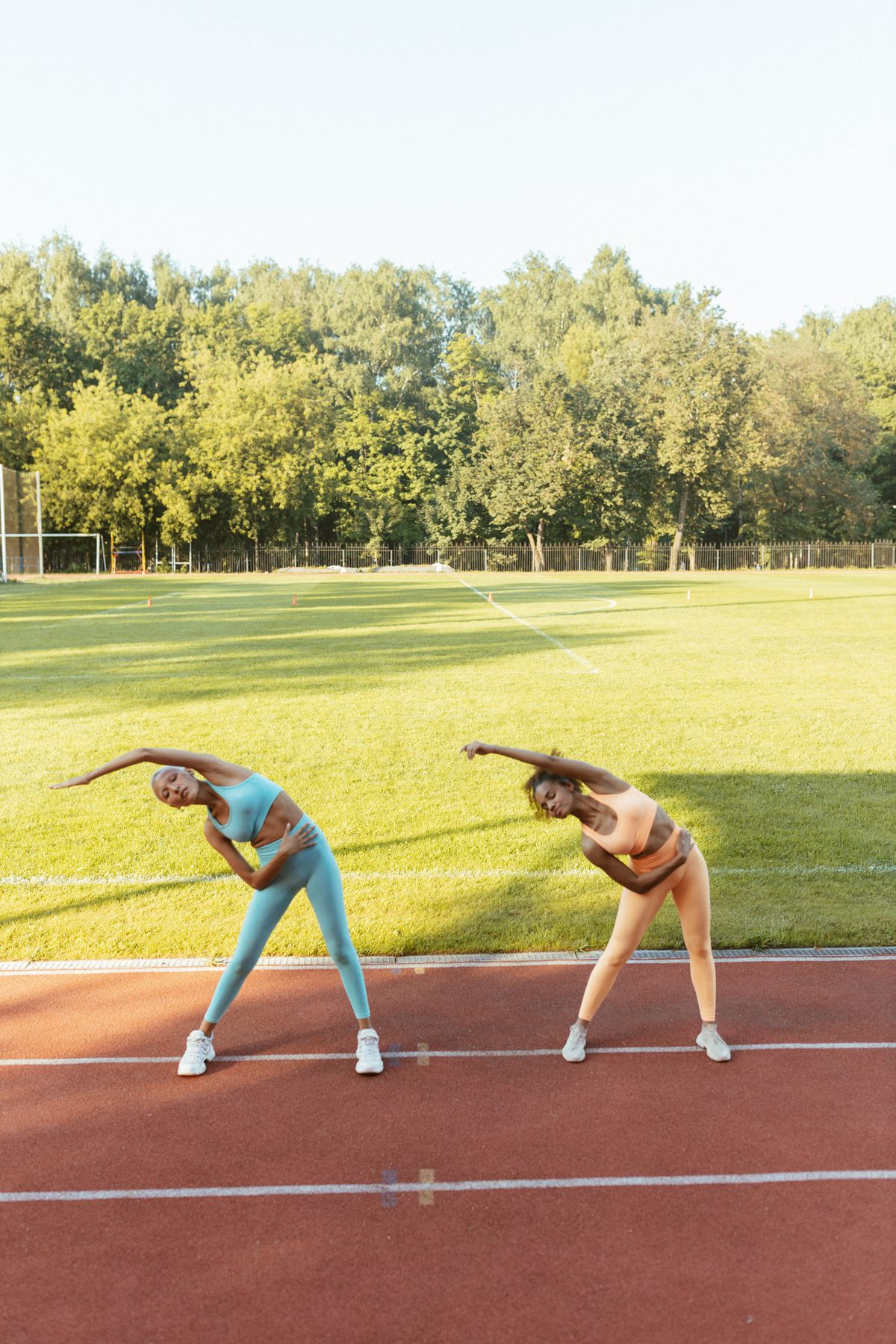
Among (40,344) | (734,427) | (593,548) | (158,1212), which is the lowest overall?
(158,1212)

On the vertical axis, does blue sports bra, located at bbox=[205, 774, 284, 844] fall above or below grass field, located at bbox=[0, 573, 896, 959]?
above

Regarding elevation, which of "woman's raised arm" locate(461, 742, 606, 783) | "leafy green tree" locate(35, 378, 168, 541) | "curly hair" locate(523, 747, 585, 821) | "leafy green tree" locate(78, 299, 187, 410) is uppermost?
"leafy green tree" locate(78, 299, 187, 410)

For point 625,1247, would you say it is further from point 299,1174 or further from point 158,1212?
point 158,1212

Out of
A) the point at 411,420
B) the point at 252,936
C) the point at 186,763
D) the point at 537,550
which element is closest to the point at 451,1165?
the point at 252,936

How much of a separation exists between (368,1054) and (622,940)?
1279 mm

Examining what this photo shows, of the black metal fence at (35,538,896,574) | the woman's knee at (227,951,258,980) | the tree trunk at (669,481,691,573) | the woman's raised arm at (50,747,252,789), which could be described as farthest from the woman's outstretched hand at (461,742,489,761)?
the tree trunk at (669,481,691,573)

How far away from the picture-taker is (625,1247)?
3.64m

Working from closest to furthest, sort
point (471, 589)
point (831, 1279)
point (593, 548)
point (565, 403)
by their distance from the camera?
point (831, 1279) → point (471, 589) → point (565, 403) → point (593, 548)

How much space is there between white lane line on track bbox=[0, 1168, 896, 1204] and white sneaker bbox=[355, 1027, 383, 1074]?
835 millimetres

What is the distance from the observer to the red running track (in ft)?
11.0

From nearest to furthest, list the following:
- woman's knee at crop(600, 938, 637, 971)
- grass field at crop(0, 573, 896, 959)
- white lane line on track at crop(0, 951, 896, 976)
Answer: woman's knee at crop(600, 938, 637, 971)
white lane line on track at crop(0, 951, 896, 976)
grass field at crop(0, 573, 896, 959)

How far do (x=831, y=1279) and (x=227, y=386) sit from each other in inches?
2817

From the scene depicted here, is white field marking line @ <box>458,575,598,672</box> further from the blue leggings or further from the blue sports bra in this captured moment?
the blue sports bra

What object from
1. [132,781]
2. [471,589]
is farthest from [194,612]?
[132,781]
